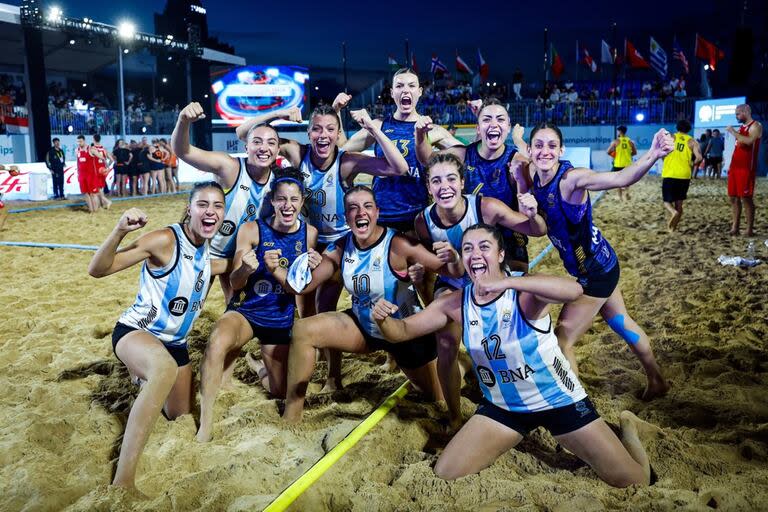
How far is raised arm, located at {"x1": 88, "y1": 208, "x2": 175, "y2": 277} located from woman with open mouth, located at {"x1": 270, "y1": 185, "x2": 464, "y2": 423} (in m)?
0.75

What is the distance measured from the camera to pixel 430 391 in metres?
4.36

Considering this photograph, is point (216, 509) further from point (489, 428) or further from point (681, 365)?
point (681, 365)

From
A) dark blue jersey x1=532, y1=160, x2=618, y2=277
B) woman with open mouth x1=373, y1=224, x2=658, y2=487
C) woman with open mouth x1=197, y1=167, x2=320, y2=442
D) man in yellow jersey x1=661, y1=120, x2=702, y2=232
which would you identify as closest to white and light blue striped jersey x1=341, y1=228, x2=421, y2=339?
woman with open mouth x1=197, y1=167, x2=320, y2=442

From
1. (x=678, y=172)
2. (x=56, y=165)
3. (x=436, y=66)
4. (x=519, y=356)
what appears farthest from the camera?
(x=436, y=66)

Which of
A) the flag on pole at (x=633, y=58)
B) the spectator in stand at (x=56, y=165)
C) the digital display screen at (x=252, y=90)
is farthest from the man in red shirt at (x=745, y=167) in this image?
the digital display screen at (x=252, y=90)

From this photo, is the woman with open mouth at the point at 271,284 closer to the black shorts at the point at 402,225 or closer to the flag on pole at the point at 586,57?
the black shorts at the point at 402,225

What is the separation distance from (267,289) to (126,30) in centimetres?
2154

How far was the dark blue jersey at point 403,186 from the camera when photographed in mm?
5059

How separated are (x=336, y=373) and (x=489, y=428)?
1617mm

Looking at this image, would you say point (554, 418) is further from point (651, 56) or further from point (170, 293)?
point (651, 56)

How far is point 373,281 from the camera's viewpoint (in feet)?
13.6

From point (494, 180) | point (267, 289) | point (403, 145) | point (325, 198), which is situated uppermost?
point (403, 145)

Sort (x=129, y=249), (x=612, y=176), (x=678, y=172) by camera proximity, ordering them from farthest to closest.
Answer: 1. (x=678, y=172)
2. (x=612, y=176)
3. (x=129, y=249)

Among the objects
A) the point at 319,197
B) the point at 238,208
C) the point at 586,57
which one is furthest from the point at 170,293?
the point at 586,57
